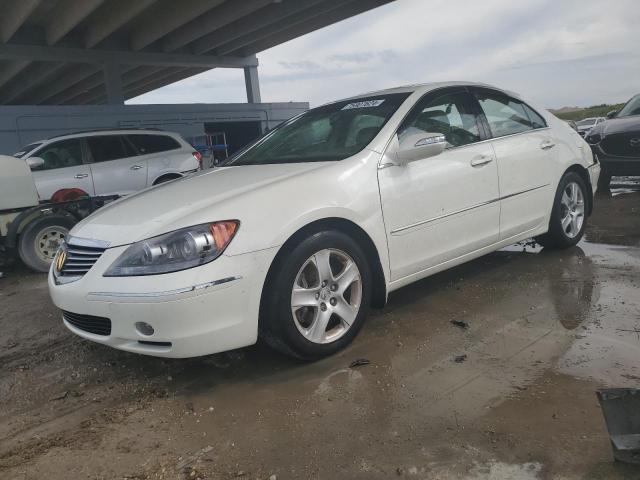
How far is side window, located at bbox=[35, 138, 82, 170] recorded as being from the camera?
29.1ft

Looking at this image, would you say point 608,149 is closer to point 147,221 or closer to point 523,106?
point 523,106

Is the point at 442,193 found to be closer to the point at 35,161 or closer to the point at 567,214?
the point at 567,214

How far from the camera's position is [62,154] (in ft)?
29.7

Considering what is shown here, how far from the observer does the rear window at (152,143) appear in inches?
382

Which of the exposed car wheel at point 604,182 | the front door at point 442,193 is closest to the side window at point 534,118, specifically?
the front door at point 442,193

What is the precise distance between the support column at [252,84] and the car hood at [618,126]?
58.8ft

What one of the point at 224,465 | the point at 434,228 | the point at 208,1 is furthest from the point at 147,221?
the point at 208,1

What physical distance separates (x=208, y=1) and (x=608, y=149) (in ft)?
40.4

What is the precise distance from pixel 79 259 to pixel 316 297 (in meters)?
1.35

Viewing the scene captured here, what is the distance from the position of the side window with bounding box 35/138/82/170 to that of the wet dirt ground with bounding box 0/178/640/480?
221 inches

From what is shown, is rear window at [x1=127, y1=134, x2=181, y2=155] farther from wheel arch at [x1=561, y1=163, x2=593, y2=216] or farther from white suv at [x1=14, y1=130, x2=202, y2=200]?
wheel arch at [x1=561, y1=163, x2=593, y2=216]

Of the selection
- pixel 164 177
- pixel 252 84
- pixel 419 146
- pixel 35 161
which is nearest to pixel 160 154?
pixel 164 177

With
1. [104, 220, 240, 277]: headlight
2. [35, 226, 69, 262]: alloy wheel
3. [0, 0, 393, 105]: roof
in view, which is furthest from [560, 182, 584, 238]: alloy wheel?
[0, 0, 393, 105]: roof

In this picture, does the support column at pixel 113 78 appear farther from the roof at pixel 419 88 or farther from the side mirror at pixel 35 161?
the roof at pixel 419 88
